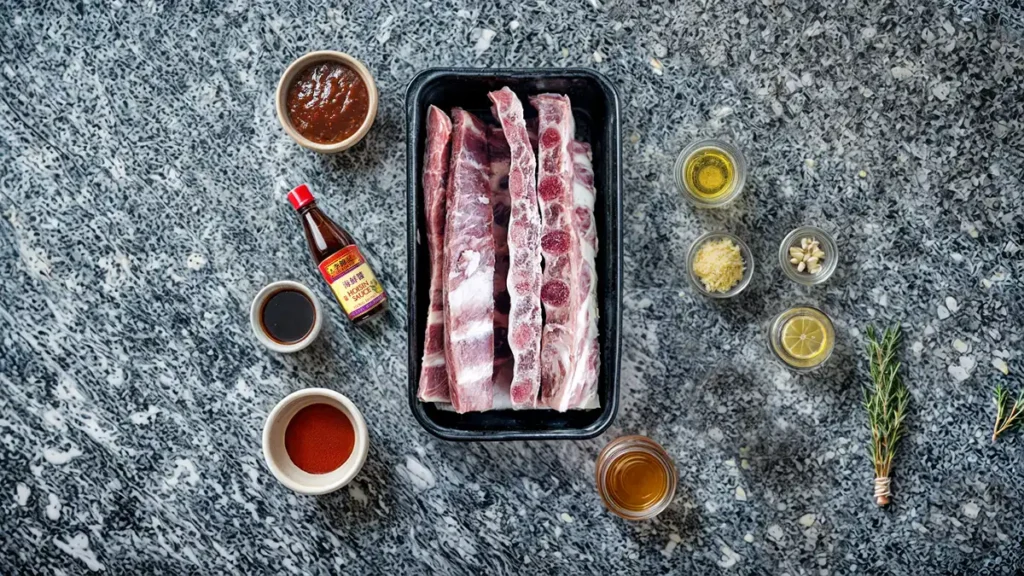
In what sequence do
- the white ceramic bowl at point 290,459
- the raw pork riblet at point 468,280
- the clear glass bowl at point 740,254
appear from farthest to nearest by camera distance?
the clear glass bowl at point 740,254 < the white ceramic bowl at point 290,459 < the raw pork riblet at point 468,280

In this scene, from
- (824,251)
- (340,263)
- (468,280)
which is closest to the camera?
(468,280)

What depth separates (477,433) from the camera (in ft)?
6.02

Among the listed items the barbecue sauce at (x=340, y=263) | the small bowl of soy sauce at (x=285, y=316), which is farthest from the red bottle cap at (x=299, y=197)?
the small bowl of soy sauce at (x=285, y=316)

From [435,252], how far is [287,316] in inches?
19.5

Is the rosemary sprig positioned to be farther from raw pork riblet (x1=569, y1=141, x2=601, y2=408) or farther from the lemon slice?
raw pork riblet (x1=569, y1=141, x2=601, y2=408)

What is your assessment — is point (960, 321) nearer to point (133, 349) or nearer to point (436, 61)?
point (436, 61)

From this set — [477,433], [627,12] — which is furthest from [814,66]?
[477,433]

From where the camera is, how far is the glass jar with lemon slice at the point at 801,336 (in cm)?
206

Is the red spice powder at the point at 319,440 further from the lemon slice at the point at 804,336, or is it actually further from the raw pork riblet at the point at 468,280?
the lemon slice at the point at 804,336

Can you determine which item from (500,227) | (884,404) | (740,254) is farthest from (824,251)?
(500,227)

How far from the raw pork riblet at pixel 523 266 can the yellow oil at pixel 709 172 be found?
1.67ft

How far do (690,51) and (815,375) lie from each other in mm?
1002

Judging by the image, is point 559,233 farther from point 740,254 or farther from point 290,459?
point 290,459

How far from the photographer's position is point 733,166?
2.08 metres
